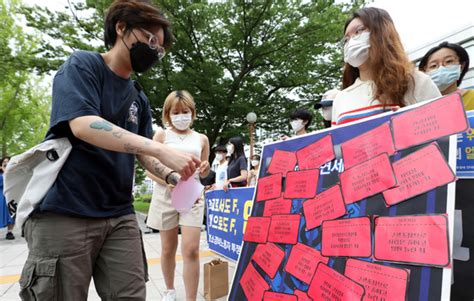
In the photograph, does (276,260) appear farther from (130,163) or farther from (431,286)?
(130,163)

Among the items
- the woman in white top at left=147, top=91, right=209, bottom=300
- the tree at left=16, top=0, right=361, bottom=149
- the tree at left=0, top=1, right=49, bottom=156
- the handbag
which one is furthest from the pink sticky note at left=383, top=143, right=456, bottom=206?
the tree at left=0, top=1, right=49, bottom=156

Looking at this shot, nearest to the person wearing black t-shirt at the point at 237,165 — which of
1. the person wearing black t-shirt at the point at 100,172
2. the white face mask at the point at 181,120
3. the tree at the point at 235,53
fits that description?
the white face mask at the point at 181,120

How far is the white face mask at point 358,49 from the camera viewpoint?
178cm

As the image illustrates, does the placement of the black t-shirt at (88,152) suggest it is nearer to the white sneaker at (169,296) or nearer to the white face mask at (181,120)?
the white face mask at (181,120)

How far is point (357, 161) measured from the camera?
4.34ft

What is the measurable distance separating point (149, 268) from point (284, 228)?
325 cm

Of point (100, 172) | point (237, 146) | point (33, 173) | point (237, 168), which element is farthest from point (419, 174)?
point (237, 146)

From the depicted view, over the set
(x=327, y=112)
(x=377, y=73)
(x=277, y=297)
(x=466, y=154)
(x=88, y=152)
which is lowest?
(x=277, y=297)

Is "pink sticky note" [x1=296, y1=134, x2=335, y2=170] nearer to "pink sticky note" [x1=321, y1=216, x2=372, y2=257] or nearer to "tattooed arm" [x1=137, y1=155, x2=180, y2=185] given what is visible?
"pink sticky note" [x1=321, y1=216, x2=372, y2=257]

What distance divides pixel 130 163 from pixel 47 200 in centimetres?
42

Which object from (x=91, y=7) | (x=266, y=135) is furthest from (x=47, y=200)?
(x=266, y=135)

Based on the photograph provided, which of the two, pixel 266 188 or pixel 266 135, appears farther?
pixel 266 135

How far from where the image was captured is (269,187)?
1.77 meters

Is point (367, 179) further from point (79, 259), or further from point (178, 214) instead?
point (178, 214)
